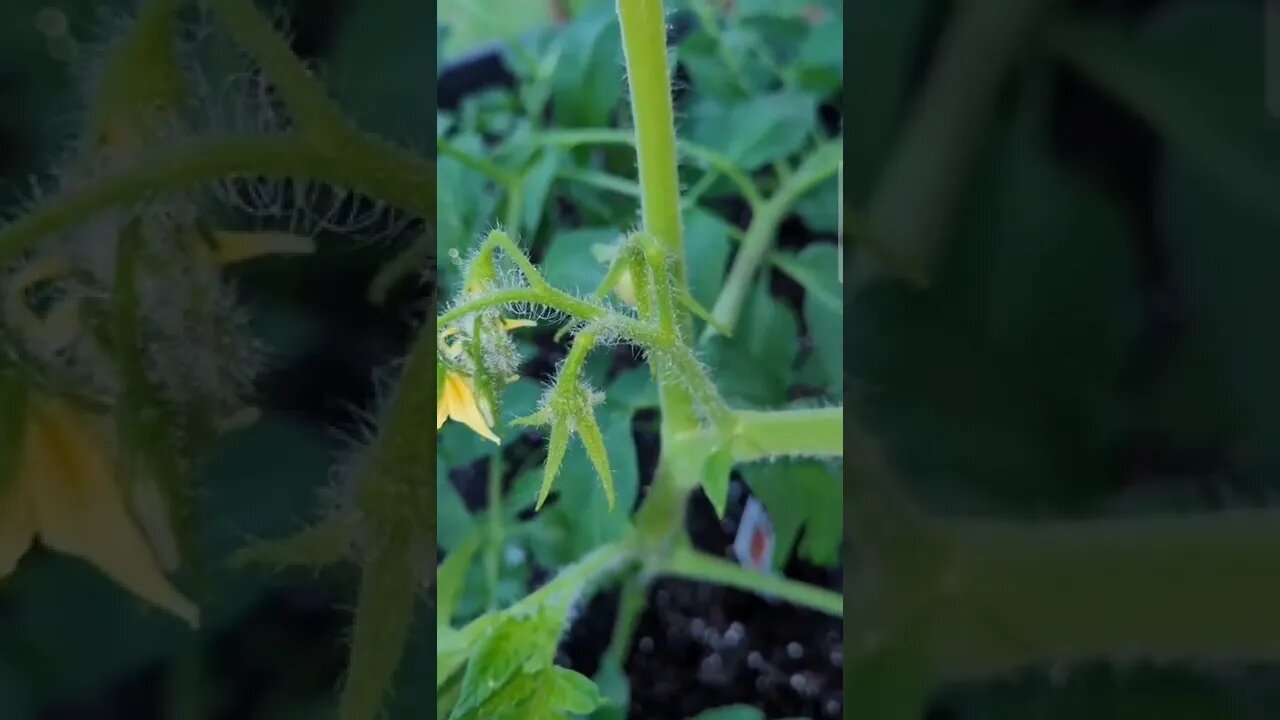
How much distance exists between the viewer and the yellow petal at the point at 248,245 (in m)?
0.47

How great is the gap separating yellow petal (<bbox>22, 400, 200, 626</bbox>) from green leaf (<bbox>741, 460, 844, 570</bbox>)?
29cm

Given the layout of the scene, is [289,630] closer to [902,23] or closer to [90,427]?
[90,427]

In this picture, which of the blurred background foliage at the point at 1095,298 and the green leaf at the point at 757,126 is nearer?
the blurred background foliage at the point at 1095,298

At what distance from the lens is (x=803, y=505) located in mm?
506

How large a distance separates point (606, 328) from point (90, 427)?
229mm

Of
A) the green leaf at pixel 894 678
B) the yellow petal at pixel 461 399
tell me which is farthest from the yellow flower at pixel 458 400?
the green leaf at pixel 894 678

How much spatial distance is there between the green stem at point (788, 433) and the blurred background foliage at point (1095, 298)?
0.04m

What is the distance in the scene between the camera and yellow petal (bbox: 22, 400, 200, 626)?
0.44m

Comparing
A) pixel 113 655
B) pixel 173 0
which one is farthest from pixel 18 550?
pixel 173 0

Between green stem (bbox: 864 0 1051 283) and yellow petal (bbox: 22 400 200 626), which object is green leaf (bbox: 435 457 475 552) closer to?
yellow petal (bbox: 22 400 200 626)

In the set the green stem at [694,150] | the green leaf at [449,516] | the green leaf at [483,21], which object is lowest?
the green leaf at [449,516]

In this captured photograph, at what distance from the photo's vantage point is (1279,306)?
42cm

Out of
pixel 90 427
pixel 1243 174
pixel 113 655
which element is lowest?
pixel 113 655

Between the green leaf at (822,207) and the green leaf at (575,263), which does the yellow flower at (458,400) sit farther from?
the green leaf at (822,207)
